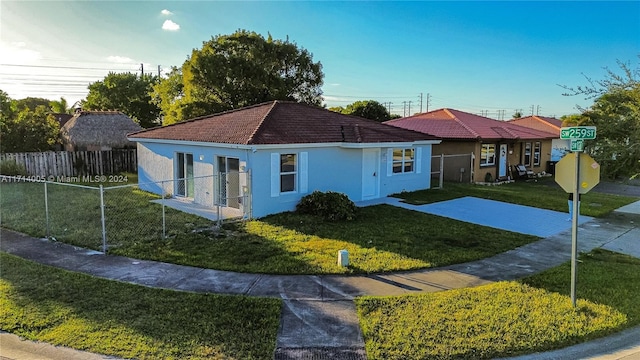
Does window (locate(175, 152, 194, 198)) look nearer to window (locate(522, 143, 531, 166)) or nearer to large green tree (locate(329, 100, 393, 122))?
window (locate(522, 143, 531, 166))

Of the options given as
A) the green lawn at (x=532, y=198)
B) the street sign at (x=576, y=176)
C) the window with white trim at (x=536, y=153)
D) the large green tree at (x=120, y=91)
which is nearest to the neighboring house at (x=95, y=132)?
the large green tree at (x=120, y=91)

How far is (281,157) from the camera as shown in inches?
560

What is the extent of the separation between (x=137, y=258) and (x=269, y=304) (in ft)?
13.5

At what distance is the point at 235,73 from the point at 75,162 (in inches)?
476

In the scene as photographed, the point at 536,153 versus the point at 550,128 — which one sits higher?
the point at 550,128

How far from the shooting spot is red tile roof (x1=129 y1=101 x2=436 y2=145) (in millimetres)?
14375

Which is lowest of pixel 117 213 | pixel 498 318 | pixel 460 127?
pixel 498 318

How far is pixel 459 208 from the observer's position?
52.3ft

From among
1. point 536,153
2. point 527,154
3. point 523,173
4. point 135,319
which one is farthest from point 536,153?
point 135,319

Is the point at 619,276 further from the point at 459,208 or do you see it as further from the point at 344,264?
the point at 459,208

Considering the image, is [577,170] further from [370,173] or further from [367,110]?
[367,110]

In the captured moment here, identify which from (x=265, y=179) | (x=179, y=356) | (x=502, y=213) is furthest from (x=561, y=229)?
(x=179, y=356)

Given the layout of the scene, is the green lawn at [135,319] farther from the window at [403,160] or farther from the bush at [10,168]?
the bush at [10,168]

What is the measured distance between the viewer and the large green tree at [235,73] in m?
30.0
